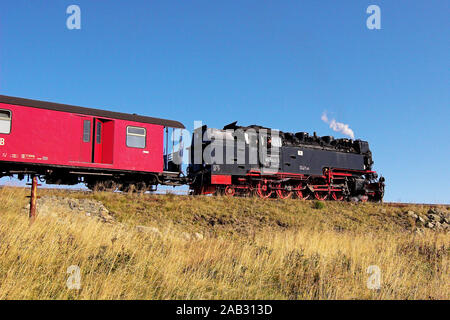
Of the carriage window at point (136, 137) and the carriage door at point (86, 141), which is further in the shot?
the carriage window at point (136, 137)

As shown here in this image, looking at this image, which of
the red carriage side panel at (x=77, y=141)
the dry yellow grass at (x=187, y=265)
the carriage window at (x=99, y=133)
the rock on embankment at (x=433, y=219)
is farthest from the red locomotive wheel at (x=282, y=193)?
the carriage window at (x=99, y=133)

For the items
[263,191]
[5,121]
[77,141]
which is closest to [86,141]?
[77,141]

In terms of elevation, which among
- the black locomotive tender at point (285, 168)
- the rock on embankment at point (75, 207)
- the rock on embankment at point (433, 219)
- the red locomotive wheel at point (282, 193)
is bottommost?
the rock on embankment at point (433, 219)

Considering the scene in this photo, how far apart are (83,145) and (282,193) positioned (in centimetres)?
1070

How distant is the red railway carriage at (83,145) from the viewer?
1353 cm

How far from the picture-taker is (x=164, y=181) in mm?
16641

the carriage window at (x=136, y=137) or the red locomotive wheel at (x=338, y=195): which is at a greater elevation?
the carriage window at (x=136, y=137)

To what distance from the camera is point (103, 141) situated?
15.1m

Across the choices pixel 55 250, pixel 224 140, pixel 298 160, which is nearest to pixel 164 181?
pixel 224 140

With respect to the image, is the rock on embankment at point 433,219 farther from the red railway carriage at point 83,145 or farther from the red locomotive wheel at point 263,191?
the red railway carriage at point 83,145

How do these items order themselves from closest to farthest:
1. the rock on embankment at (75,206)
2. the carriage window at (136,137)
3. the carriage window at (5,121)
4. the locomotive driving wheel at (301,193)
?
the rock on embankment at (75,206)
the carriage window at (5,121)
the carriage window at (136,137)
the locomotive driving wheel at (301,193)

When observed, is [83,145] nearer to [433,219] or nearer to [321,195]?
[321,195]

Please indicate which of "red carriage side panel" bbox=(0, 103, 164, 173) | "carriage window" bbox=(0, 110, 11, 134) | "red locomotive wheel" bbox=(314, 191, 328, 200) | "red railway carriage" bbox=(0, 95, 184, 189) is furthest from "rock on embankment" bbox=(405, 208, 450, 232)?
"carriage window" bbox=(0, 110, 11, 134)
